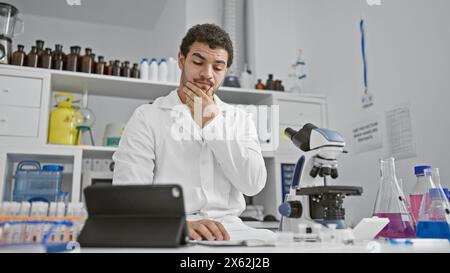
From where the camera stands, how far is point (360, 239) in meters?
0.78

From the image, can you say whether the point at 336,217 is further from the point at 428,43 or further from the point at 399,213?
the point at 428,43

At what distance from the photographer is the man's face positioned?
1.38 m

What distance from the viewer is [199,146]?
1.40m

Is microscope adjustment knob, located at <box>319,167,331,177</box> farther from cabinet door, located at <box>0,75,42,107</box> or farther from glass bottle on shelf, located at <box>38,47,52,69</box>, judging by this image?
glass bottle on shelf, located at <box>38,47,52,69</box>

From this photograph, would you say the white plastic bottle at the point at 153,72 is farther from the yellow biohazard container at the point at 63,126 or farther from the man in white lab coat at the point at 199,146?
the man in white lab coat at the point at 199,146

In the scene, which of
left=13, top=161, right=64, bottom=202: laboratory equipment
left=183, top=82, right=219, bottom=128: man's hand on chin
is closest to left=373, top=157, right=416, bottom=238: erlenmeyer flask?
left=183, top=82, right=219, bottom=128: man's hand on chin

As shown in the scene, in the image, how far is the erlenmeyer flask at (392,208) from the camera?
1.08 metres

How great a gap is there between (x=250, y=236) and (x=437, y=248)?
0.44 m

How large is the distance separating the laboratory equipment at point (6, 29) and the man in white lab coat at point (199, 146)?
1.27 m

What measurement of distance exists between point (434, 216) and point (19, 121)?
1964mm

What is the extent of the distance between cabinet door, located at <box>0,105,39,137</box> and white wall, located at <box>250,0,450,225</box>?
147 centimetres

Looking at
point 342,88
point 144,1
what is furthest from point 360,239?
point 144,1

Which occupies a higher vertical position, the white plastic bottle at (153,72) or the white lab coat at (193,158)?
the white plastic bottle at (153,72)

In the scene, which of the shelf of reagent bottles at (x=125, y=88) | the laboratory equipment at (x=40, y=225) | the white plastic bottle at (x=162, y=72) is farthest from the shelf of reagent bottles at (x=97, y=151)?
the laboratory equipment at (x=40, y=225)
